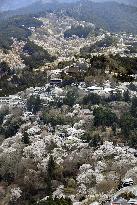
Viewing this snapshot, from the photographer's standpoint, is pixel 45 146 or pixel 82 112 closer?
pixel 45 146

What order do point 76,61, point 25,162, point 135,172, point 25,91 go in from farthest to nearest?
point 76,61 < point 25,91 < point 25,162 < point 135,172

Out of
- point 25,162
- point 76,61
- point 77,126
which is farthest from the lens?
point 76,61

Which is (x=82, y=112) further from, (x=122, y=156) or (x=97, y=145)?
(x=122, y=156)

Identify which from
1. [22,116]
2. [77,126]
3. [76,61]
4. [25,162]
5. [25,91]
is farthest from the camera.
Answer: [76,61]

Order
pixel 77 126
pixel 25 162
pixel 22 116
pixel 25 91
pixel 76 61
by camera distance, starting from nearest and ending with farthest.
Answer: pixel 25 162 < pixel 77 126 < pixel 22 116 < pixel 25 91 < pixel 76 61

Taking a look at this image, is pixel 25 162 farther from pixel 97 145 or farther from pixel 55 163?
pixel 97 145

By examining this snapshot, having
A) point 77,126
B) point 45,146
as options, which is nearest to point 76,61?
point 77,126

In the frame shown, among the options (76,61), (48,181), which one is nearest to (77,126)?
(48,181)

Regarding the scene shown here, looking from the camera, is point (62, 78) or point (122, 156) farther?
point (62, 78)
